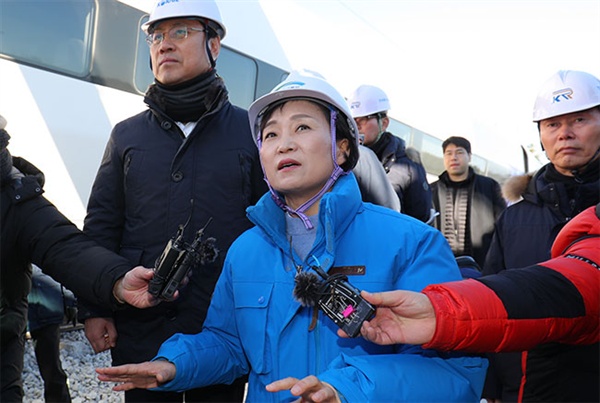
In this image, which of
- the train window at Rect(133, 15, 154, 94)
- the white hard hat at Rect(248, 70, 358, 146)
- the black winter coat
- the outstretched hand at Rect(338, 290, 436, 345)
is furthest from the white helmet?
the outstretched hand at Rect(338, 290, 436, 345)

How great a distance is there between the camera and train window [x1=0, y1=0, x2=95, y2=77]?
13.9 feet

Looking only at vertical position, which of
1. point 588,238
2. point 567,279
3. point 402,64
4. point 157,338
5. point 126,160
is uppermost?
point 402,64

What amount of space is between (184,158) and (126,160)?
295mm

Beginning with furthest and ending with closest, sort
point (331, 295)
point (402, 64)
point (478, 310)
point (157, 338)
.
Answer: point (402, 64), point (157, 338), point (331, 295), point (478, 310)

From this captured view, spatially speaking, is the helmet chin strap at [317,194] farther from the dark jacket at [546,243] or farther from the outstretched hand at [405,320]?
the dark jacket at [546,243]

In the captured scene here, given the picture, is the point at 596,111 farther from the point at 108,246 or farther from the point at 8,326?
the point at 8,326

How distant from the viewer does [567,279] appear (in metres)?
1.47

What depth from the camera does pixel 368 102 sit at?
5152 mm

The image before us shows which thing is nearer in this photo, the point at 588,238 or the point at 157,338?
the point at 588,238

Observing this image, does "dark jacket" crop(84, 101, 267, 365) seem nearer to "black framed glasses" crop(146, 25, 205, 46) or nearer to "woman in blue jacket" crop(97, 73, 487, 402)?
"black framed glasses" crop(146, 25, 205, 46)

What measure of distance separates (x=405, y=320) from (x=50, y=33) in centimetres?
421

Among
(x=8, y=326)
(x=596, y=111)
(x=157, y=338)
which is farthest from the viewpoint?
(x=596, y=111)

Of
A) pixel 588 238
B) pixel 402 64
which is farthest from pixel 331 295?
pixel 402 64

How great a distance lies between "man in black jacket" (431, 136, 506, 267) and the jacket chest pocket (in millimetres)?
4481
